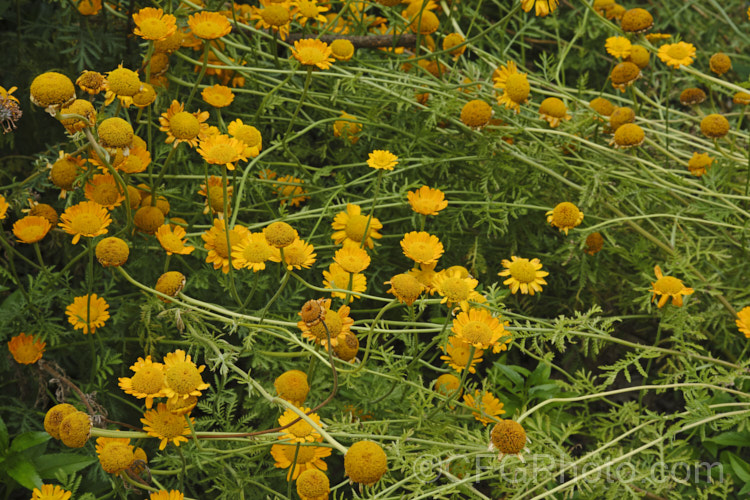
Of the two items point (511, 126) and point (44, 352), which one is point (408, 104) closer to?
point (511, 126)

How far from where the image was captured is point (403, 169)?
200 cm

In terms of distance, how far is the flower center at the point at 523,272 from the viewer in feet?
5.68

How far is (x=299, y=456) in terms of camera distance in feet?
4.95

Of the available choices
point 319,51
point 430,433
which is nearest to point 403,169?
point 319,51

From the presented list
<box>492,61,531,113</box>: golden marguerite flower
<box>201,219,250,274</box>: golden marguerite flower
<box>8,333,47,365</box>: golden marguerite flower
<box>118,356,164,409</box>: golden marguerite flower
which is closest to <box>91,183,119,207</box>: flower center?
<box>201,219,250,274</box>: golden marguerite flower

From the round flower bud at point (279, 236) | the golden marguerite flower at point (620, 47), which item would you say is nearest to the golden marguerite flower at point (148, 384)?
the round flower bud at point (279, 236)

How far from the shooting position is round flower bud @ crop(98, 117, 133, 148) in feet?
4.89

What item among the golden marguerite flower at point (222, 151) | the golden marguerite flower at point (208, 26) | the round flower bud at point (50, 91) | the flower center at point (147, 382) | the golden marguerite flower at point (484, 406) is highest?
the golden marguerite flower at point (208, 26)

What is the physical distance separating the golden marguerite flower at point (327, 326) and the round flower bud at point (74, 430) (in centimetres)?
42

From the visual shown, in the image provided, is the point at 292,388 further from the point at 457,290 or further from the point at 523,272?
the point at 523,272

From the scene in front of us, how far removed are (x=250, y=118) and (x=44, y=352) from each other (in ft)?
2.80

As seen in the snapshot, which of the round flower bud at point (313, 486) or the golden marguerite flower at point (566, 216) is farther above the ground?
the golden marguerite flower at point (566, 216)

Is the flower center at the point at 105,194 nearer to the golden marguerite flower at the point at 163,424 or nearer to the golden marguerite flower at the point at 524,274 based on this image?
the golden marguerite flower at the point at 163,424

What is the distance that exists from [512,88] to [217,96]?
31.2 inches
